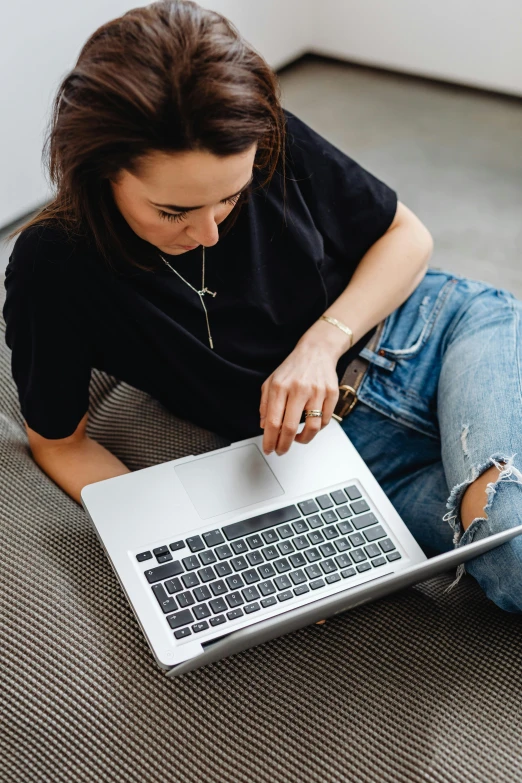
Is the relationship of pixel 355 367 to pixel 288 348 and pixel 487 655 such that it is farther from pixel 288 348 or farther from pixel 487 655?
pixel 487 655

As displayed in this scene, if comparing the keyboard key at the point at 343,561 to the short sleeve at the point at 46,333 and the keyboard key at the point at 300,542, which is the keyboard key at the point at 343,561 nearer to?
the keyboard key at the point at 300,542

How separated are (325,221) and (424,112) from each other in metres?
1.69

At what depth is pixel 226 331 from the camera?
42.8 inches

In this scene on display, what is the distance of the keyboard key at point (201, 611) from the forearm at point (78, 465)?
26cm

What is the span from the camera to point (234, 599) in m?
0.89

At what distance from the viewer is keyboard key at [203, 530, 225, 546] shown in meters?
0.93

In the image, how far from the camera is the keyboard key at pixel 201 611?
87cm

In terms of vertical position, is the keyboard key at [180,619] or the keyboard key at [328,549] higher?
the keyboard key at [180,619]

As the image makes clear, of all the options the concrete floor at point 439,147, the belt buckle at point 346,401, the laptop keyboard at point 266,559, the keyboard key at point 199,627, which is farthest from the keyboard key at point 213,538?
the concrete floor at point 439,147

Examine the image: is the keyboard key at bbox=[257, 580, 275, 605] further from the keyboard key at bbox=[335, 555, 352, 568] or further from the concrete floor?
the concrete floor

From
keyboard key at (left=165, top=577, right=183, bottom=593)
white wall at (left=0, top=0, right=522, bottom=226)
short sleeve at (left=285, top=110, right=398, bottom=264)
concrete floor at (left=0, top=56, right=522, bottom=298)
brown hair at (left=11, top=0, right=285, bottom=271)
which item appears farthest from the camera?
concrete floor at (left=0, top=56, right=522, bottom=298)

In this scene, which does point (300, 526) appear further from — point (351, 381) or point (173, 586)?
point (351, 381)

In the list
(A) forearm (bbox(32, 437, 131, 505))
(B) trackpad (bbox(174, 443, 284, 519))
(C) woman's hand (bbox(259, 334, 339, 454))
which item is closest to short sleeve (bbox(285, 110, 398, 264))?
(C) woman's hand (bbox(259, 334, 339, 454))

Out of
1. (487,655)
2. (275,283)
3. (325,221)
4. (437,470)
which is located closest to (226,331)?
(275,283)
